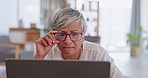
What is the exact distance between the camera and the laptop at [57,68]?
59cm

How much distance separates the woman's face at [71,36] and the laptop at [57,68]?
1.04 feet

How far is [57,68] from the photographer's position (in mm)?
595

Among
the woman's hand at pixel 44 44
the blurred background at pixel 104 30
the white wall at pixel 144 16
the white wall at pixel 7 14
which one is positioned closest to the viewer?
the woman's hand at pixel 44 44

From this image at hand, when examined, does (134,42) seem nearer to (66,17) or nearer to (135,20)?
(135,20)

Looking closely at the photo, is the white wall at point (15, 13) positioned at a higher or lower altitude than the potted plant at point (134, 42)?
higher

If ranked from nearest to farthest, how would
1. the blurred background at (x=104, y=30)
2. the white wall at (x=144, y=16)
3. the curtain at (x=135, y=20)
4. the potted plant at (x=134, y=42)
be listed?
the blurred background at (x=104, y=30) → the potted plant at (x=134, y=42) → the white wall at (x=144, y=16) → the curtain at (x=135, y=20)

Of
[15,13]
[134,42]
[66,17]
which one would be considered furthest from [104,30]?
[66,17]

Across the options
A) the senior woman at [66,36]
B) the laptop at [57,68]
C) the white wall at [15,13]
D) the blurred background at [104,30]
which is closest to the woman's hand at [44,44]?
the senior woman at [66,36]

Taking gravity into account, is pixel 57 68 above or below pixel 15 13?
below

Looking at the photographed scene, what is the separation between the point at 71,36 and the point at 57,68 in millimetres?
330

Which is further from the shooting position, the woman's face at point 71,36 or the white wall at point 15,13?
the white wall at point 15,13

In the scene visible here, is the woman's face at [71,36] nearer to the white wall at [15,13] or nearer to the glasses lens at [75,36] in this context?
the glasses lens at [75,36]

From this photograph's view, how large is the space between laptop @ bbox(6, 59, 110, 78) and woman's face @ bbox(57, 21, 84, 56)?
12.5 inches

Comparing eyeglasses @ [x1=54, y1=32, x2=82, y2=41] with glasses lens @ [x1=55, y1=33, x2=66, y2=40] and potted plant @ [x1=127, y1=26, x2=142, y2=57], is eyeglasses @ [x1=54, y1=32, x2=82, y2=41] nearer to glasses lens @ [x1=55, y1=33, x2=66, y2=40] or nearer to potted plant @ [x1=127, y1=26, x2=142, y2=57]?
glasses lens @ [x1=55, y1=33, x2=66, y2=40]
